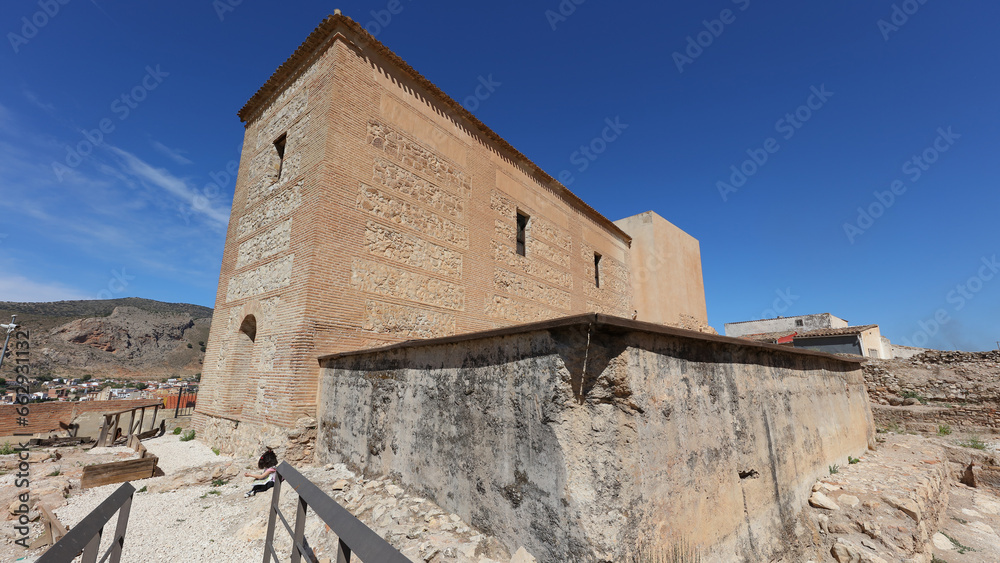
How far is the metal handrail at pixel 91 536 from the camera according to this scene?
4.08ft

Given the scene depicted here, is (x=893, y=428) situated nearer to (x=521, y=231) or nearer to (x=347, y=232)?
(x=521, y=231)

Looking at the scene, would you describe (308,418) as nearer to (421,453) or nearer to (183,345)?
(421,453)

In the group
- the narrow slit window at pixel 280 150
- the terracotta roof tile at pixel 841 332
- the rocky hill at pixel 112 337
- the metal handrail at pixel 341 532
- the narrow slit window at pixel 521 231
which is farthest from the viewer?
the rocky hill at pixel 112 337

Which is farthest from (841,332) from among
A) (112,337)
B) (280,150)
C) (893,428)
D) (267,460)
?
(112,337)

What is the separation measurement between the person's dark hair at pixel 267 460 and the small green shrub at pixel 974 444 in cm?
1326

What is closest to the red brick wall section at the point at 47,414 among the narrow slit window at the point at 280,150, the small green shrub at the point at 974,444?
the narrow slit window at the point at 280,150

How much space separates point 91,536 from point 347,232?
618cm

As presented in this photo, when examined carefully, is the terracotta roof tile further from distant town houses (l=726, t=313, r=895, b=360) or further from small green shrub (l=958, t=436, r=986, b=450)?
small green shrub (l=958, t=436, r=986, b=450)

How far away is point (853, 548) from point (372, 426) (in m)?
5.26

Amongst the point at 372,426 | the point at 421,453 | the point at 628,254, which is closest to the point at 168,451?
the point at 372,426

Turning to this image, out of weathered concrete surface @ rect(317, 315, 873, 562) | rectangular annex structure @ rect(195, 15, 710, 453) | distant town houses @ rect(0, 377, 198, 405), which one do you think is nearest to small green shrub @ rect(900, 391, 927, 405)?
weathered concrete surface @ rect(317, 315, 873, 562)

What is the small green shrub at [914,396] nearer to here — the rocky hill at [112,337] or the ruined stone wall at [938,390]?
the ruined stone wall at [938,390]

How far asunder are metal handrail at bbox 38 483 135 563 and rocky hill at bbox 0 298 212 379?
36.8 metres

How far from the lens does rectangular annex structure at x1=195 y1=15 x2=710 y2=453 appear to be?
688cm
